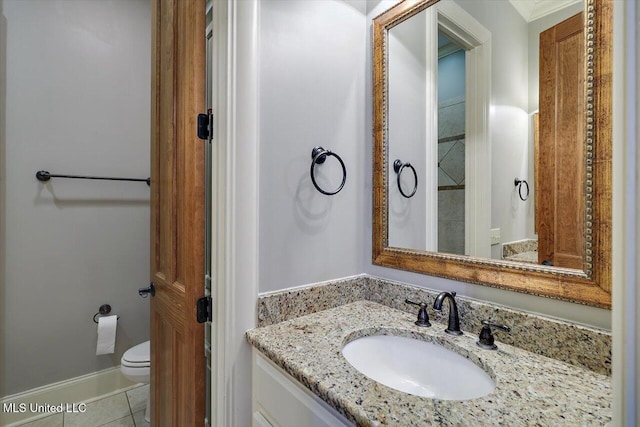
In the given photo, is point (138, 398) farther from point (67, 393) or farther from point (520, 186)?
point (520, 186)

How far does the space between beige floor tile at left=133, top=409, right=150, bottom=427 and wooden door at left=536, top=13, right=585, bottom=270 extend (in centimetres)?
214

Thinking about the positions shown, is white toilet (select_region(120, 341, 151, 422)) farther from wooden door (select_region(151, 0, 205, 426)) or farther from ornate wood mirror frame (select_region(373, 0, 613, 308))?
ornate wood mirror frame (select_region(373, 0, 613, 308))

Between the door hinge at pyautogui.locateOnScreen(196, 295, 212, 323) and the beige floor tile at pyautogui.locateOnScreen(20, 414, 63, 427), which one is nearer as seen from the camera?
the door hinge at pyautogui.locateOnScreen(196, 295, 212, 323)

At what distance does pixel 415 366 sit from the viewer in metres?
0.91

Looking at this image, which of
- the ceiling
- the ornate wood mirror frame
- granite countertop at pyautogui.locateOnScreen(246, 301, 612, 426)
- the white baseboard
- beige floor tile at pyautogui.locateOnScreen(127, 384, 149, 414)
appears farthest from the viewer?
beige floor tile at pyautogui.locateOnScreen(127, 384, 149, 414)

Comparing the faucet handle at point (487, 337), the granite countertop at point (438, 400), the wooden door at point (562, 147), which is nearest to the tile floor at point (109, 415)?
the granite countertop at point (438, 400)

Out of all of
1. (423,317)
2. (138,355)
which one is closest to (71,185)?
(138,355)

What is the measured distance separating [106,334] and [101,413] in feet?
1.48

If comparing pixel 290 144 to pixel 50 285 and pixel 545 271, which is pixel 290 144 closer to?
pixel 545 271

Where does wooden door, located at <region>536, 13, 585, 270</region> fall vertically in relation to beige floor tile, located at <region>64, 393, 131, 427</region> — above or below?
above

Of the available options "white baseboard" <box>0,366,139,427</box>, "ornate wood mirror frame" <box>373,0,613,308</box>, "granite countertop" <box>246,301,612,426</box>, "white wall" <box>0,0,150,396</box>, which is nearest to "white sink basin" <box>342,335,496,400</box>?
"granite countertop" <box>246,301,612,426</box>

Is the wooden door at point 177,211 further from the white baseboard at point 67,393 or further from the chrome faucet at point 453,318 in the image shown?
the white baseboard at point 67,393

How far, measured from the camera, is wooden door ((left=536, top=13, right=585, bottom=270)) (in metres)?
0.76

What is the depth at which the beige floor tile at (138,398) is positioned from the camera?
6.17 feet
